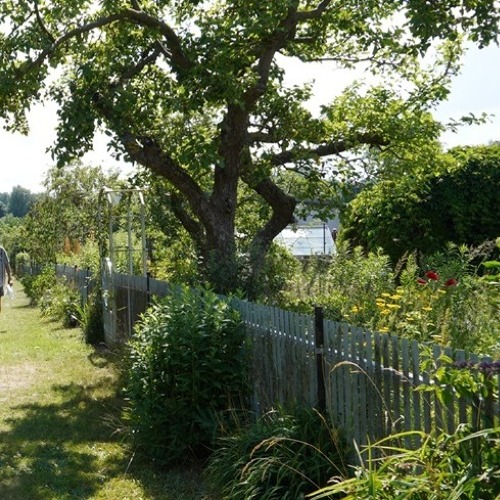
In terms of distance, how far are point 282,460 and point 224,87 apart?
536 cm

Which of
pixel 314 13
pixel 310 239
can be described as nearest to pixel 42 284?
pixel 310 239

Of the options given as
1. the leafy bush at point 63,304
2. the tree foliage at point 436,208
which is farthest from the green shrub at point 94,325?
the tree foliage at point 436,208

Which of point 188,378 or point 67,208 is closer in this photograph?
point 188,378

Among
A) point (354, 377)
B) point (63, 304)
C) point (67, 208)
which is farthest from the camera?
point (67, 208)

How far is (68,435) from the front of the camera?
856cm

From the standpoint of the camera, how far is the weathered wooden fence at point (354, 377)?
182 inches

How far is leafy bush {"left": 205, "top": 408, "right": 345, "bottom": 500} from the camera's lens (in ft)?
17.7

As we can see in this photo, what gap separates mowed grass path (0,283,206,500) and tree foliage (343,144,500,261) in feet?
15.0

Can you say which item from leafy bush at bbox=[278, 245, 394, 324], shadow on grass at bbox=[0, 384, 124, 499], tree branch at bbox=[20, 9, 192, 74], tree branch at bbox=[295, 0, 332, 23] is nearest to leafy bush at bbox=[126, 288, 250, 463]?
shadow on grass at bbox=[0, 384, 124, 499]

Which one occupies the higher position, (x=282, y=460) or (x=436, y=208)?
(x=436, y=208)

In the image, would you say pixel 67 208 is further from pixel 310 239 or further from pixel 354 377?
pixel 354 377

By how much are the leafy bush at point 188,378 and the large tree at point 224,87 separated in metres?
2.11

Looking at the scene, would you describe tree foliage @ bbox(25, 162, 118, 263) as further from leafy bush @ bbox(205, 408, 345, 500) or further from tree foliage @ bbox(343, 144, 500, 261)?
leafy bush @ bbox(205, 408, 345, 500)

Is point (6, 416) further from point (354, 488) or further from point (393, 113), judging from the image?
point (393, 113)
